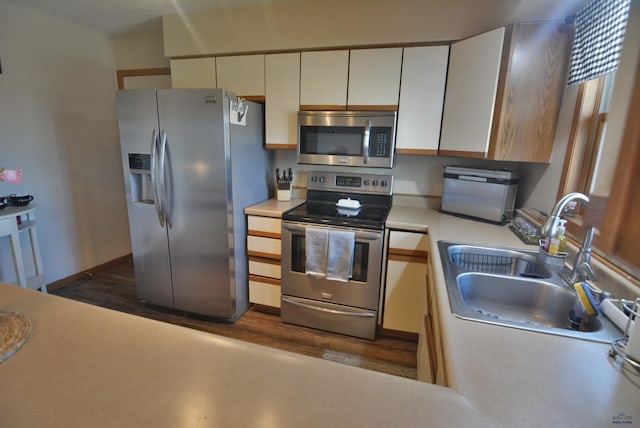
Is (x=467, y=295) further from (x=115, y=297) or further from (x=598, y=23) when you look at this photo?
(x=115, y=297)

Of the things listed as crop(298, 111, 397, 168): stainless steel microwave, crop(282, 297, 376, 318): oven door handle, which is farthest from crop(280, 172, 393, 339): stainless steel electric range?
crop(298, 111, 397, 168): stainless steel microwave

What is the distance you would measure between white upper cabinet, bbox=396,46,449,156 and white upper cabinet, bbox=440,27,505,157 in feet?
0.19

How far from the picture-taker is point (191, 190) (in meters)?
2.11

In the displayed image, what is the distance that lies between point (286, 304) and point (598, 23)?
7.63 feet

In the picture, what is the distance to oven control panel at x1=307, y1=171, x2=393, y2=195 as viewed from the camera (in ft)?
8.05

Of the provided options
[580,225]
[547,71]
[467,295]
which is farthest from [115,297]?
[547,71]

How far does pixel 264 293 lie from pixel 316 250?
0.65m

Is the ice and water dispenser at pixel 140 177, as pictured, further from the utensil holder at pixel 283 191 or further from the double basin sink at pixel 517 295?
the double basin sink at pixel 517 295

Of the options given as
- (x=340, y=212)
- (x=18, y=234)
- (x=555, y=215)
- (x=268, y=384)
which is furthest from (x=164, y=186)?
(x=555, y=215)

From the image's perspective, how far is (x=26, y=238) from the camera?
2529 millimetres

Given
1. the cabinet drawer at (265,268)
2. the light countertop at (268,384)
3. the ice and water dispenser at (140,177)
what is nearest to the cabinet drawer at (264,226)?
the cabinet drawer at (265,268)

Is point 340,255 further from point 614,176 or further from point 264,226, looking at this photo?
point 614,176

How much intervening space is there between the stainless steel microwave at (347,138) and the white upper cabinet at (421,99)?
10 centimetres

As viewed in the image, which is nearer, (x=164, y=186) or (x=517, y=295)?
(x=517, y=295)
